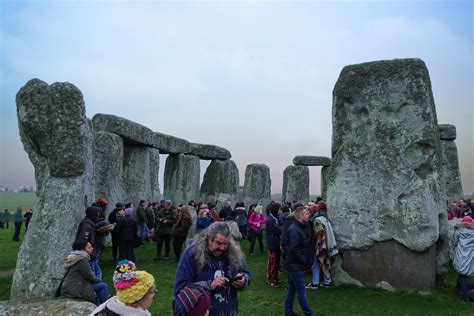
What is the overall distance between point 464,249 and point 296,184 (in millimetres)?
13866

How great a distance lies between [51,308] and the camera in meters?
4.05

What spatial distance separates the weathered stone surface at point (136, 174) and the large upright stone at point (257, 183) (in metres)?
6.25

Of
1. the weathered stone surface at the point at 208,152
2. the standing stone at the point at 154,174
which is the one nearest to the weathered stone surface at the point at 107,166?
the standing stone at the point at 154,174

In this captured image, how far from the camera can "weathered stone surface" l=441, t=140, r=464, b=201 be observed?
16.0 meters

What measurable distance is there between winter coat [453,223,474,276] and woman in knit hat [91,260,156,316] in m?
6.08

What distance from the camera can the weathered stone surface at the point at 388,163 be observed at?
729 cm

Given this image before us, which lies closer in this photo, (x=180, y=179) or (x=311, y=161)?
(x=180, y=179)

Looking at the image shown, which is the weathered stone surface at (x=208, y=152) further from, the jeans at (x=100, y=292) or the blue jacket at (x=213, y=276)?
the blue jacket at (x=213, y=276)

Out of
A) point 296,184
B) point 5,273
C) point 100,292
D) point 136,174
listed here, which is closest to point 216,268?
point 100,292

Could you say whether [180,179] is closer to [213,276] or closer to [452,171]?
[452,171]

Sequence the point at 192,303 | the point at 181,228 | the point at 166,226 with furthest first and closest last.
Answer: the point at 166,226 → the point at 181,228 → the point at 192,303

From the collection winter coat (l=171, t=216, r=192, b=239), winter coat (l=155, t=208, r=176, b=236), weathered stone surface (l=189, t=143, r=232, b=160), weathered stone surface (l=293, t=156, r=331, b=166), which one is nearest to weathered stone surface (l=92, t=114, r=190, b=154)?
weathered stone surface (l=189, t=143, r=232, b=160)

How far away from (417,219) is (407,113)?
1.95m

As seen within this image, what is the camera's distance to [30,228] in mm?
5965
